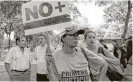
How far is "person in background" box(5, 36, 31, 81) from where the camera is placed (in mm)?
5777

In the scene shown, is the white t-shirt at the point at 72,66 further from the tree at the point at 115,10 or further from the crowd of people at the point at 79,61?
the tree at the point at 115,10

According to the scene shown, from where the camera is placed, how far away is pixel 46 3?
4062 mm

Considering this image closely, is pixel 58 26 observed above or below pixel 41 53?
above

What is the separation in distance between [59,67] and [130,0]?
1162cm

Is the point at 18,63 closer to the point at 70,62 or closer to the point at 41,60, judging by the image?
the point at 41,60

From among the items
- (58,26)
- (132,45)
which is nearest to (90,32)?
(58,26)

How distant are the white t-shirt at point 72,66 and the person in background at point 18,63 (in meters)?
2.24

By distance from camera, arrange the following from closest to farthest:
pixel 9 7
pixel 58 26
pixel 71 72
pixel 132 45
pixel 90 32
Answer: pixel 132 45 < pixel 71 72 < pixel 58 26 < pixel 90 32 < pixel 9 7

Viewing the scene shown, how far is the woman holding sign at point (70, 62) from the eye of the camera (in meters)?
3.58

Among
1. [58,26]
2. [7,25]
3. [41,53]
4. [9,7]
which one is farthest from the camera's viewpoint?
[7,25]

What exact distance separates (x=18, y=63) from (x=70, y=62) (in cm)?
242

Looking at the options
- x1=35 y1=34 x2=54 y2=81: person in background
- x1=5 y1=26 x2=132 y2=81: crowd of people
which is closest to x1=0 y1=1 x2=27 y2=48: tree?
x1=35 y1=34 x2=54 y2=81: person in background

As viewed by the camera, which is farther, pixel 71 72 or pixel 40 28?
pixel 40 28

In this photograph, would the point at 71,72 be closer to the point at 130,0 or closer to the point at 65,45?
the point at 65,45
